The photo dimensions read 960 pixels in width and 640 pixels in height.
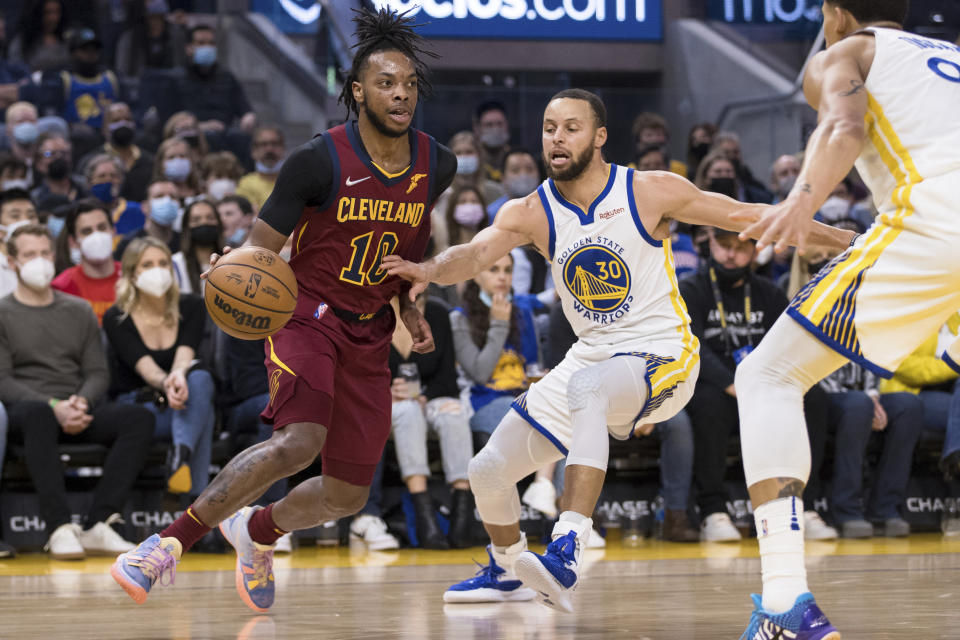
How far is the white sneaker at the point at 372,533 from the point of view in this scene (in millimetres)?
7008

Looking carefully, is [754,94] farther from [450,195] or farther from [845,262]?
[845,262]

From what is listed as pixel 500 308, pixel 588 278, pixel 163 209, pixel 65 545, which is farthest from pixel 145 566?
pixel 163 209

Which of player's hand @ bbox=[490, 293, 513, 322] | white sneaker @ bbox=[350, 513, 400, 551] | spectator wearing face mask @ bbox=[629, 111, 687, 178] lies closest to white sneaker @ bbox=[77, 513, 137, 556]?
white sneaker @ bbox=[350, 513, 400, 551]

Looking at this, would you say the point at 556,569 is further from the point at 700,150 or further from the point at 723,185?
the point at 700,150

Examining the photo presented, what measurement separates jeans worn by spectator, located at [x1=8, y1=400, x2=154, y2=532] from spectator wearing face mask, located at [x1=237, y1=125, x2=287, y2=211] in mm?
3073

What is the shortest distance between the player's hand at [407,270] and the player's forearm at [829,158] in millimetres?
1662

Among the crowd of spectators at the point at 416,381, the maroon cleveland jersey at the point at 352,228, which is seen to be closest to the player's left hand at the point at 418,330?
the maroon cleveland jersey at the point at 352,228

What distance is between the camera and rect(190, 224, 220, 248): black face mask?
7.89m

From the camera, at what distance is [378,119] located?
15.1 feet

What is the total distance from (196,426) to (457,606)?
2.76 metres

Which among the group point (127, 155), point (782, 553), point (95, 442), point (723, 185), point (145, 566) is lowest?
point (145, 566)

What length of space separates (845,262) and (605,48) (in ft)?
40.6

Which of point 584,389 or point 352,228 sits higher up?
point 352,228

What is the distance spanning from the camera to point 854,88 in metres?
3.35
